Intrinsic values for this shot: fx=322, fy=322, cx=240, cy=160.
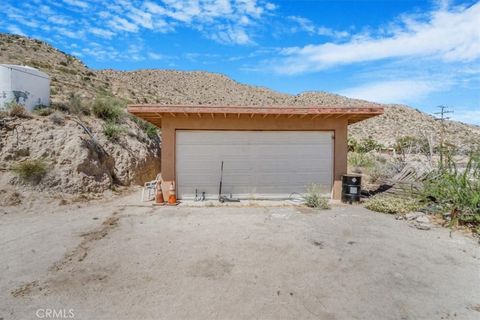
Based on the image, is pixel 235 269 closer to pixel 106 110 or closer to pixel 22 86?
pixel 22 86

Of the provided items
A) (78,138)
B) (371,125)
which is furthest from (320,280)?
(371,125)

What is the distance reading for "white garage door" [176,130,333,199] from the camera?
11.4 metres

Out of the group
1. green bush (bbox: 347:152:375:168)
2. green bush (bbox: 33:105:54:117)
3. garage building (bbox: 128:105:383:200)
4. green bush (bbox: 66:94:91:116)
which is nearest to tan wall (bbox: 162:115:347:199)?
garage building (bbox: 128:105:383:200)

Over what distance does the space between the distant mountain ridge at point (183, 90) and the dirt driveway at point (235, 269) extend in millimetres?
13968

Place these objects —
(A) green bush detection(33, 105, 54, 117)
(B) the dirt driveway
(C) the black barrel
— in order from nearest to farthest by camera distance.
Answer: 1. (B) the dirt driveway
2. (C) the black barrel
3. (A) green bush detection(33, 105, 54, 117)

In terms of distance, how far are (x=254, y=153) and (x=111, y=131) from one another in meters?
8.66

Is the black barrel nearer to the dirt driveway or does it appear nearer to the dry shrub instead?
the dirt driveway

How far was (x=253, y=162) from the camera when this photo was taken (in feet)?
38.1

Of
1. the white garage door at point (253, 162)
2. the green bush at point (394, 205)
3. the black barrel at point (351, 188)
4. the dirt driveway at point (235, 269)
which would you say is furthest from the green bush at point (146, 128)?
the green bush at point (394, 205)

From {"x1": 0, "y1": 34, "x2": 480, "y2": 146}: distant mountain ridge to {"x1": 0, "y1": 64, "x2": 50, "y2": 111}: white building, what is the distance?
2807 millimetres

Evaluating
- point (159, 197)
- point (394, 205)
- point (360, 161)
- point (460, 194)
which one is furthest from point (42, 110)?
point (360, 161)

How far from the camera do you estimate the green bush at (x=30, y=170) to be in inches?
439

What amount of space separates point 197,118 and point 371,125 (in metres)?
40.0

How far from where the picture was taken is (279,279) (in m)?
5.11
